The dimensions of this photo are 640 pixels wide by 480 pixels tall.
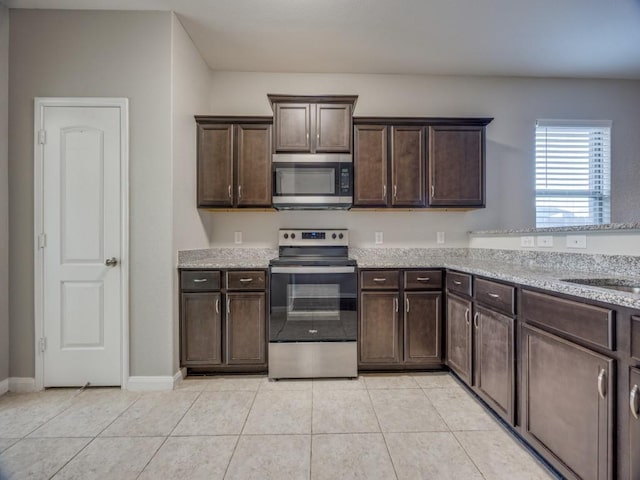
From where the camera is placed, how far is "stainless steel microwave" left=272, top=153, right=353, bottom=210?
279 centimetres

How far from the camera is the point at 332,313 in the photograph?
2580mm

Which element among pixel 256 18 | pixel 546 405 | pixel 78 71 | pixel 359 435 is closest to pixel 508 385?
pixel 546 405

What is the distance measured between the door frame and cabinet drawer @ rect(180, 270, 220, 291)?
0.40 meters

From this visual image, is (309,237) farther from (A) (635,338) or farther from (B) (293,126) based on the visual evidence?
(A) (635,338)

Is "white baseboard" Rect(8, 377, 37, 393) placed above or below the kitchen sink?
below

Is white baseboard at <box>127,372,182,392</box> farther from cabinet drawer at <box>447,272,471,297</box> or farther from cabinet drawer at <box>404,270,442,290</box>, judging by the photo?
cabinet drawer at <box>447,272,471,297</box>

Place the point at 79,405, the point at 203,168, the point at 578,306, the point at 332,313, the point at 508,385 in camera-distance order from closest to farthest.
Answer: the point at 578,306 → the point at 508,385 → the point at 79,405 → the point at 332,313 → the point at 203,168

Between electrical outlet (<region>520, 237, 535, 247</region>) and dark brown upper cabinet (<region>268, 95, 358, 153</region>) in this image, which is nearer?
electrical outlet (<region>520, 237, 535, 247</region>)

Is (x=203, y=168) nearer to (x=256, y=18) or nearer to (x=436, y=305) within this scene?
(x=256, y=18)

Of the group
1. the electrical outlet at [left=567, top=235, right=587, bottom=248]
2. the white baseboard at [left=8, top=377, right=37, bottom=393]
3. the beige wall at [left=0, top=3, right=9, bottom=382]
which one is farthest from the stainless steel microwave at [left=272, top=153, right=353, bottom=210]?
the white baseboard at [left=8, top=377, right=37, bottom=393]

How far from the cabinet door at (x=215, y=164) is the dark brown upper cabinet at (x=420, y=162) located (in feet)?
3.80

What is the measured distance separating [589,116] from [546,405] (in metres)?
3.31

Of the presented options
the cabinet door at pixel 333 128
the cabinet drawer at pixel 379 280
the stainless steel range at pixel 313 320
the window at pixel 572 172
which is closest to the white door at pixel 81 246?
the stainless steel range at pixel 313 320

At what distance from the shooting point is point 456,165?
2902 millimetres
